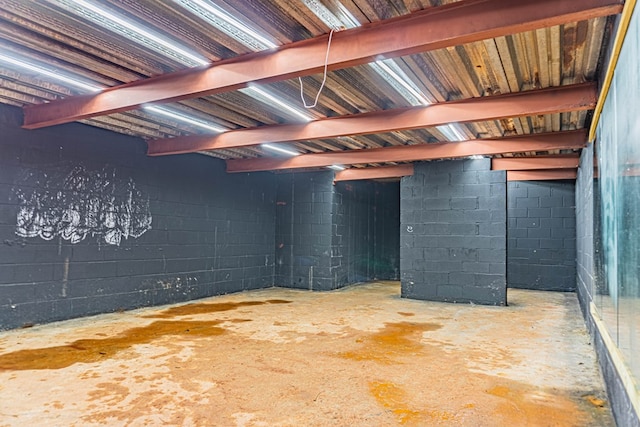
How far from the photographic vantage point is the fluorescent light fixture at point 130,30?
251cm

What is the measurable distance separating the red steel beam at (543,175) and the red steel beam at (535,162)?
4.05ft

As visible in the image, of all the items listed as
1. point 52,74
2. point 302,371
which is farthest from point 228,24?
point 302,371

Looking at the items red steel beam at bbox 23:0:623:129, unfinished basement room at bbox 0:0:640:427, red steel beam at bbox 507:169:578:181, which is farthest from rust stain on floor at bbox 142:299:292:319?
red steel beam at bbox 507:169:578:181

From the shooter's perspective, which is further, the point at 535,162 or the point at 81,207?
the point at 535,162

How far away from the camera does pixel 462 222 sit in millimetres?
6742

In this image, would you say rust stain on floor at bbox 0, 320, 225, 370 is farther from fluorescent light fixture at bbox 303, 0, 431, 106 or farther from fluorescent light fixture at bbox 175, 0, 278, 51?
fluorescent light fixture at bbox 303, 0, 431, 106

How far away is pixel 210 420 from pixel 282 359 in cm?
124

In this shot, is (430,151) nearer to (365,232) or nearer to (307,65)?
(307,65)

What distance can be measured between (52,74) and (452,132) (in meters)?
4.38

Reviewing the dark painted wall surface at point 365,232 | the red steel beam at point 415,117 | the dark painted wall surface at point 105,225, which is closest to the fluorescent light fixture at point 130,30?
the red steel beam at point 415,117

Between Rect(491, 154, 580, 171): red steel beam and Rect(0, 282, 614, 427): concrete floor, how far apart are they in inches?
93.9

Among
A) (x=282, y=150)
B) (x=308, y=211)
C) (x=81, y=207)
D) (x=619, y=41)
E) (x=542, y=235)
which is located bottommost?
(x=542, y=235)

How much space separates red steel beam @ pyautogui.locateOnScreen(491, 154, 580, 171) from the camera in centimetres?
646

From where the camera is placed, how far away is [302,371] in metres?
3.29
